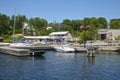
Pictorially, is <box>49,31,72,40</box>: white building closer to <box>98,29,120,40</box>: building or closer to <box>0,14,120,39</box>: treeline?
<box>0,14,120,39</box>: treeline

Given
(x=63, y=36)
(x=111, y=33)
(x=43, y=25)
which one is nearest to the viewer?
(x=111, y=33)

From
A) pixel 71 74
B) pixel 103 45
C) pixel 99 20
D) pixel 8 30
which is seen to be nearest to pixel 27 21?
pixel 8 30

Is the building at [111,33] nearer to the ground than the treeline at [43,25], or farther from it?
nearer to the ground

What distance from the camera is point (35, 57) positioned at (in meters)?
67.1

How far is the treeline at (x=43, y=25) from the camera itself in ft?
493

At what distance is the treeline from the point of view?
150 m

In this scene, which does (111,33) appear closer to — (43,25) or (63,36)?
(63,36)

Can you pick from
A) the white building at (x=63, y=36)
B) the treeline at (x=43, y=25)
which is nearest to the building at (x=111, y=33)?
the treeline at (x=43, y=25)

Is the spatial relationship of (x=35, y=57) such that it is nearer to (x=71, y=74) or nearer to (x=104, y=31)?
(x=71, y=74)

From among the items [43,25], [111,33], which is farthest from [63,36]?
[43,25]

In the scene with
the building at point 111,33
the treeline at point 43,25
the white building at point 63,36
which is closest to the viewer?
the building at point 111,33

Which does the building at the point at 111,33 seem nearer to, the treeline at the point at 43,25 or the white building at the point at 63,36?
the treeline at the point at 43,25

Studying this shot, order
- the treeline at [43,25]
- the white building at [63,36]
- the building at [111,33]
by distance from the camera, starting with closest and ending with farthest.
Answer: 1. the building at [111,33]
2. the white building at [63,36]
3. the treeline at [43,25]

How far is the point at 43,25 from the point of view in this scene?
17462cm
